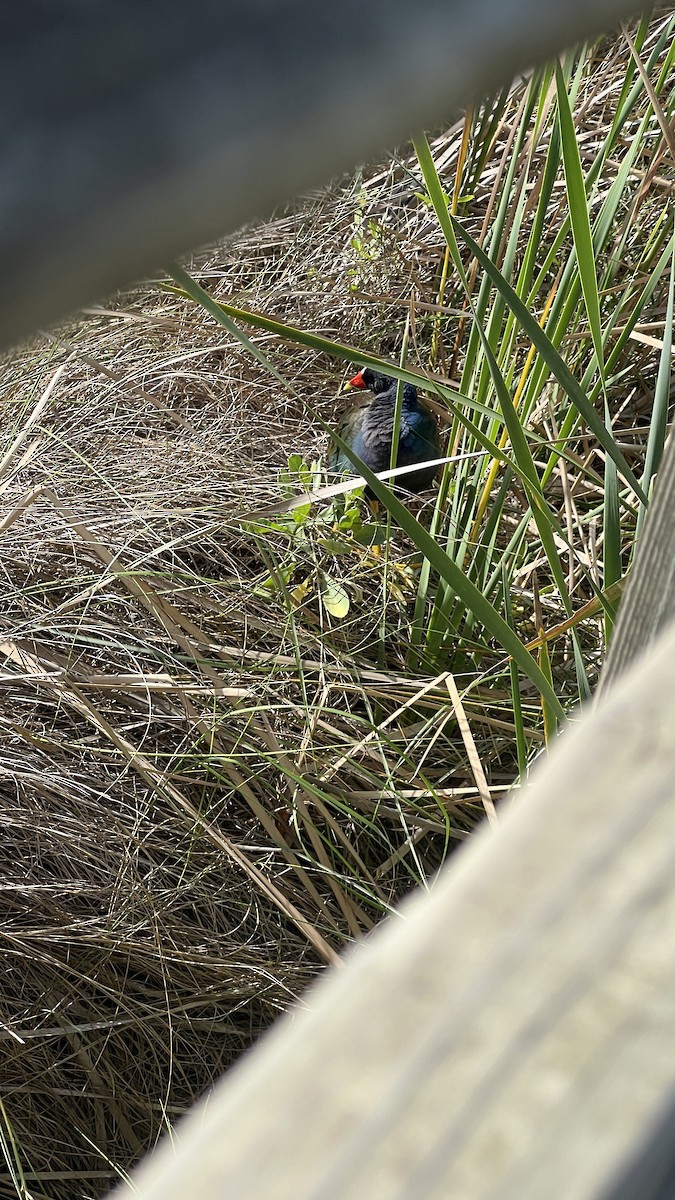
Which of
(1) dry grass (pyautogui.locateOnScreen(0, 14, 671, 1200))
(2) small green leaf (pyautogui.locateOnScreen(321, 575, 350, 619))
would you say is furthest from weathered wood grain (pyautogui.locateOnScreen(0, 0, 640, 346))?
(2) small green leaf (pyautogui.locateOnScreen(321, 575, 350, 619))

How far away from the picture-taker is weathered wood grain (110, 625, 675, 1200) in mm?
133

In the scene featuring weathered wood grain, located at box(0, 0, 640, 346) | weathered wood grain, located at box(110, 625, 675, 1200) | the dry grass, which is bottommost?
the dry grass

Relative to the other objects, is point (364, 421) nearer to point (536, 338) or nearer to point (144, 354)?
point (144, 354)

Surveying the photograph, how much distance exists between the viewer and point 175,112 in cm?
12

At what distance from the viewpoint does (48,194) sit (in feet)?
0.38

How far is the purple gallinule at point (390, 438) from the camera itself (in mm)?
1669

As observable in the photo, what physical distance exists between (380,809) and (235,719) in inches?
8.7

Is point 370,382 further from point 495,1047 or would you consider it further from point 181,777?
point 495,1047

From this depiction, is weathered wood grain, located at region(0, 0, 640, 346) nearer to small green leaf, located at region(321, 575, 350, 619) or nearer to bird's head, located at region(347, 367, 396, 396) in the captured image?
small green leaf, located at region(321, 575, 350, 619)

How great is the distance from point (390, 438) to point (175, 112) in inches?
63.9

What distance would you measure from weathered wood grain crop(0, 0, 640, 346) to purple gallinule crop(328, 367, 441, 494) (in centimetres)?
149

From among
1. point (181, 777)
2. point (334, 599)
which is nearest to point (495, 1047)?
point (181, 777)

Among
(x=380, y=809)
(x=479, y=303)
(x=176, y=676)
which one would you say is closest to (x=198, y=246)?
(x=479, y=303)

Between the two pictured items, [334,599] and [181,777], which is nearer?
[181,777]
